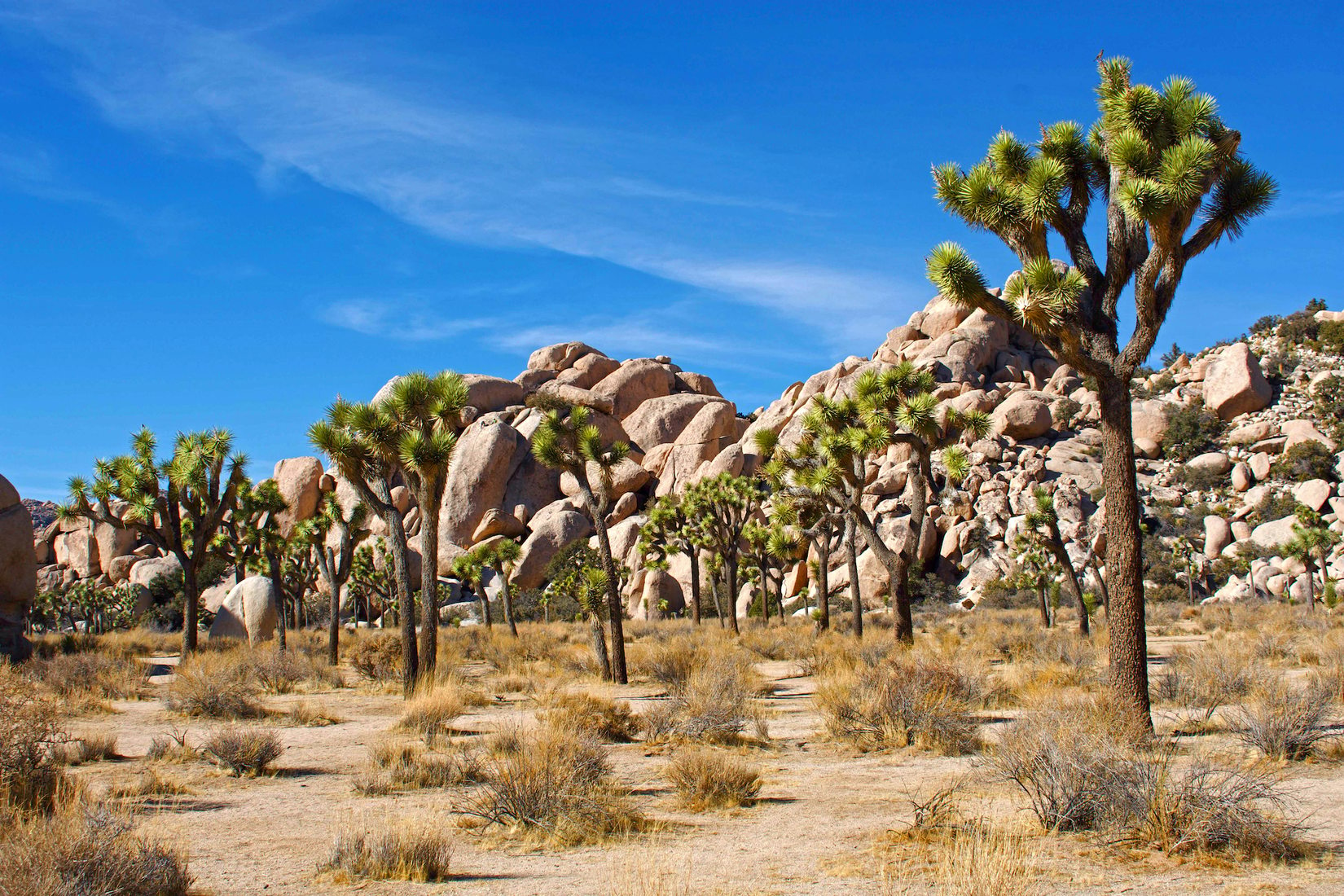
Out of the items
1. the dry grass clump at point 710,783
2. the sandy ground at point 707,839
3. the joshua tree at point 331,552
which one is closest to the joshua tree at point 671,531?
the joshua tree at point 331,552

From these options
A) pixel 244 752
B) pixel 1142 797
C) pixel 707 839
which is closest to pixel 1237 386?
pixel 1142 797

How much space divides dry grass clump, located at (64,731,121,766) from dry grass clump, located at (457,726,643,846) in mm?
4814

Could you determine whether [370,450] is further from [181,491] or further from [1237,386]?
[1237,386]

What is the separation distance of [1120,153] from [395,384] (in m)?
12.6

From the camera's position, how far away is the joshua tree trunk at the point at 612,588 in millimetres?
17656

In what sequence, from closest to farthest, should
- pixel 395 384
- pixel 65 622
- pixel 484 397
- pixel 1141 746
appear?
1. pixel 1141 746
2. pixel 395 384
3. pixel 65 622
4. pixel 484 397

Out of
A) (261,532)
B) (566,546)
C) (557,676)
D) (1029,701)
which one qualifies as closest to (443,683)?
(557,676)

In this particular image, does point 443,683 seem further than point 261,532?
No

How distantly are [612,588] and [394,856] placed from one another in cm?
1239

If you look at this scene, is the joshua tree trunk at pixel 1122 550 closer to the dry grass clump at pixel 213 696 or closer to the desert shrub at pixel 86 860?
the desert shrub at pixel 86 860

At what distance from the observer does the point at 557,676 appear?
18.4 m

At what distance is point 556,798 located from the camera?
698 cm

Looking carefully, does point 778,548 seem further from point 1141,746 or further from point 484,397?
point 484,397

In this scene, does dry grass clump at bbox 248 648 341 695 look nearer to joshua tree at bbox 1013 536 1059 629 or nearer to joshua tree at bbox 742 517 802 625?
joshua tree at bbox 742 517 802 625
